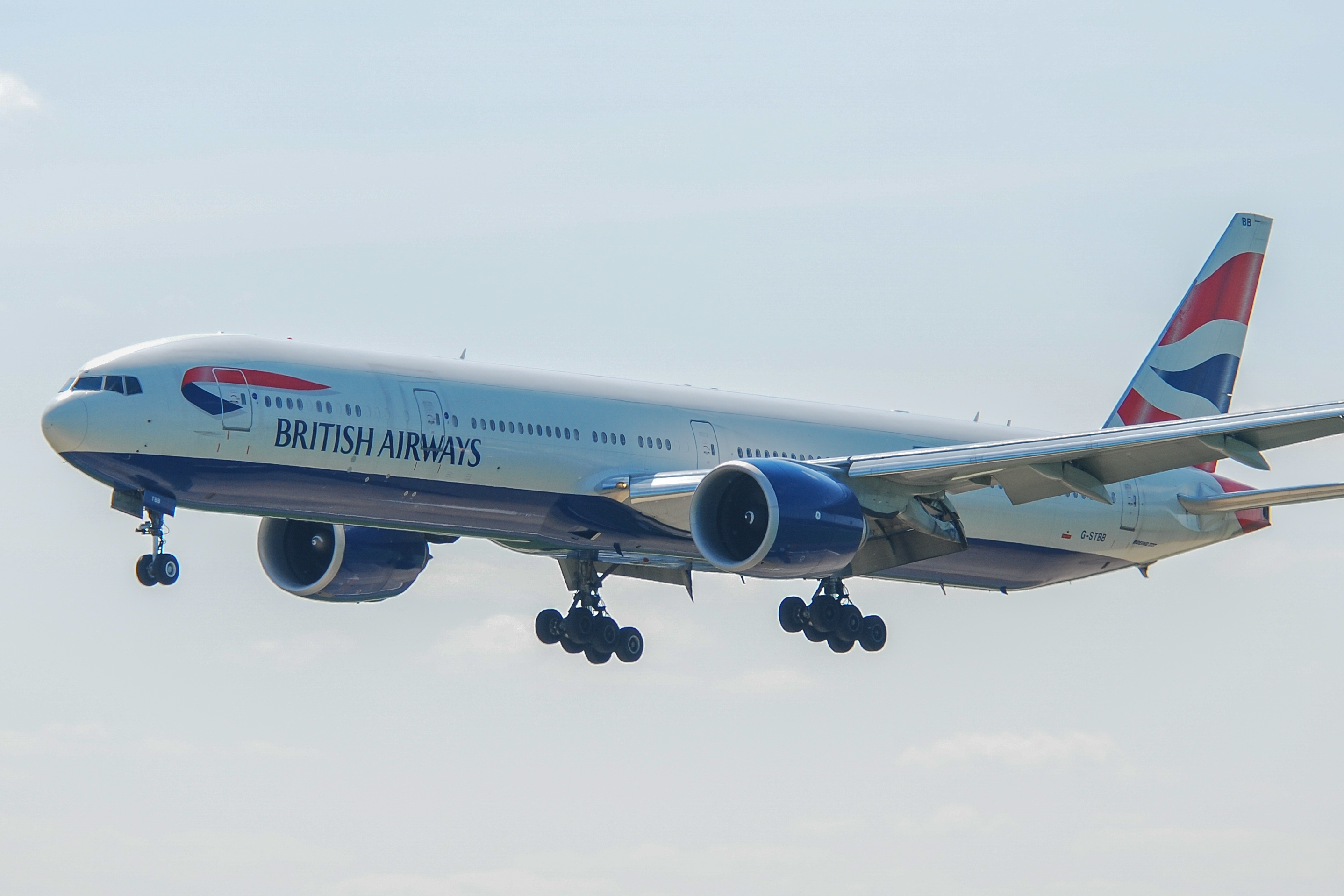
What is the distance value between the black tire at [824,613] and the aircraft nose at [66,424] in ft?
51.9

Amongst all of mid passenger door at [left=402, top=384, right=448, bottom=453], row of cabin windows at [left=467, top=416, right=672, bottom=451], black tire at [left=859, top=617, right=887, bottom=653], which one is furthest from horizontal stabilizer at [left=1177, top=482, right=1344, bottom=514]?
mid passenger door at [left=402, top=384, right=448, bottom=453]

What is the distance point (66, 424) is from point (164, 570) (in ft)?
9.42

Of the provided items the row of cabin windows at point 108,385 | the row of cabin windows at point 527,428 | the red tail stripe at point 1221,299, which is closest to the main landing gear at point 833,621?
the row of cabin windows at point 527,428

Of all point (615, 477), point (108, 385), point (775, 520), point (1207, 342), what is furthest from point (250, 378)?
point (1207, 342)

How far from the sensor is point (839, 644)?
4053 cm

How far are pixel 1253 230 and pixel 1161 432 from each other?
17.5 meters

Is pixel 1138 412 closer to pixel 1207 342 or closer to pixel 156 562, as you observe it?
pixel 1207 342

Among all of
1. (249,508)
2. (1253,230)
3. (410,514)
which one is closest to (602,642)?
(410,514)

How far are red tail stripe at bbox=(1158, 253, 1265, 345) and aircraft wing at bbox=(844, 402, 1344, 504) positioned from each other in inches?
491

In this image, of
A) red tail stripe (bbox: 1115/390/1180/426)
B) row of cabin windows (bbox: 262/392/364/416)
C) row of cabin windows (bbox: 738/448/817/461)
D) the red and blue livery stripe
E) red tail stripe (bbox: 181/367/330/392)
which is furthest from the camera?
red tail stripe (bbox: 1115/390/1180/426)

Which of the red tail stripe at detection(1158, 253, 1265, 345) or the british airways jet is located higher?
the red tail stripe at detection(1158, 253, 1265, 345)

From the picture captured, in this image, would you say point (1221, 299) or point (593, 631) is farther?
point (1221, 299)

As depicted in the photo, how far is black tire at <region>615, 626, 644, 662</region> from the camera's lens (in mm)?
40312

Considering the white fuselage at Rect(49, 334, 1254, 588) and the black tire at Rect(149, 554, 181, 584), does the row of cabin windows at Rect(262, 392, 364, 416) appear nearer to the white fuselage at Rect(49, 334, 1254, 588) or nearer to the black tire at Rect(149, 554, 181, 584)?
the white fuselage at Rect(49, 334, 1254, 588)
